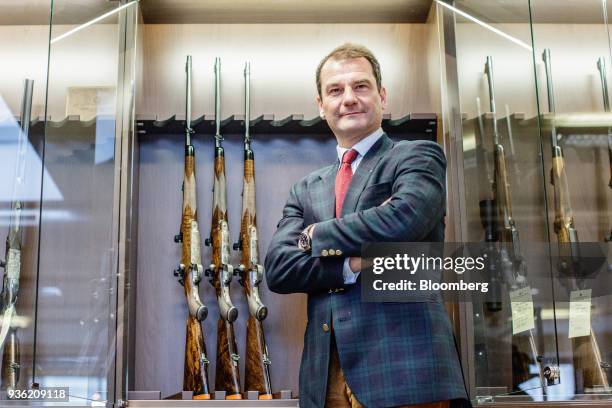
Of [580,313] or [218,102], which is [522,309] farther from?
[218,102]

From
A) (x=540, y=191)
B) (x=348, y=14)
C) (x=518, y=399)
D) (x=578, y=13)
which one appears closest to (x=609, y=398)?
(x=518, y=399)

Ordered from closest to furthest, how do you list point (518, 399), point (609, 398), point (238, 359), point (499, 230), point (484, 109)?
1. point (609, 398)
2. point (518, 399)
3. point (499, 230)
4. point (484, 109)
5. point (238, 359)

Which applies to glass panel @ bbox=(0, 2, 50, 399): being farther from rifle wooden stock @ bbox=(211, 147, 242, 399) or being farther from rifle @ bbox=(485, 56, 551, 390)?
rifle @ bbox=(485, 56, 551, 390)

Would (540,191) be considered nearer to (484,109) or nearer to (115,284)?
(484,109)

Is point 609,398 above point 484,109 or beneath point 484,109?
beneath

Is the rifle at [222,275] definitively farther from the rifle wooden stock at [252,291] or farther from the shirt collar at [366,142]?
the shirt collar at [366,142]

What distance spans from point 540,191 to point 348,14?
104 centimetres

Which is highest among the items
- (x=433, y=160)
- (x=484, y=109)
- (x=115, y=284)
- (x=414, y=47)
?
(x=414, y=47)

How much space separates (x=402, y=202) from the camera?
6.65 ft

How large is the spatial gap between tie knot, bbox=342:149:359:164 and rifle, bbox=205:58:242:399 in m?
0.74

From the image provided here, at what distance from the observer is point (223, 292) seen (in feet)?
9.46

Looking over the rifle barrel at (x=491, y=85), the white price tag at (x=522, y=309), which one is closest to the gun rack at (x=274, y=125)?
the rifle barrel at (x=491, y=85)

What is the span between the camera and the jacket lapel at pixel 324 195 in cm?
219

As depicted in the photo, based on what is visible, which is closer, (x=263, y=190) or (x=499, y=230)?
(x=499, y=230)
